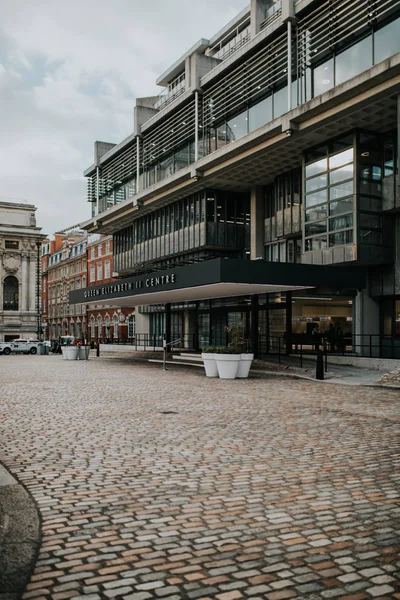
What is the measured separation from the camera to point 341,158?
26234 mm

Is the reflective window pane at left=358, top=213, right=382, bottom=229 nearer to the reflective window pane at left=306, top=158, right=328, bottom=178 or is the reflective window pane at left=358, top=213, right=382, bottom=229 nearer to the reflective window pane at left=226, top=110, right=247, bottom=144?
the reflective window pane at left=306, top=158, right=328, bottom=178

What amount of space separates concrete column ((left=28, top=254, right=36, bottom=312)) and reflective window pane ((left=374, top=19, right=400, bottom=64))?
200 ft

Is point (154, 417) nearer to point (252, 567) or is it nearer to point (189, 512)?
point (189, 512)

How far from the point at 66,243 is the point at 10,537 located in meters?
87.0

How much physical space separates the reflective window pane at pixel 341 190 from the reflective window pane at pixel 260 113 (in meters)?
6.22

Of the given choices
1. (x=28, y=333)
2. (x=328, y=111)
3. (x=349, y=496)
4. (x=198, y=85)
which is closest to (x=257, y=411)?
(x=349, y=496)

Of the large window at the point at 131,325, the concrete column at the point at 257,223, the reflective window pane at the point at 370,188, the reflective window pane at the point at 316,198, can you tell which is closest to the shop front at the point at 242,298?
the concrete column at the point at 257,223

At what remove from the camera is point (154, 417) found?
11305 mm

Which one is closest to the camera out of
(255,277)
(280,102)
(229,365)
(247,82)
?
(229,365)

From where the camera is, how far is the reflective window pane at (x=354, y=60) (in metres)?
23.8

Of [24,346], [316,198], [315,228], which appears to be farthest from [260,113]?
[24,346]

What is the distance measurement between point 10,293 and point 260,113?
54.0m

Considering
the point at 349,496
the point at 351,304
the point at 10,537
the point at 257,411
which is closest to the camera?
the point at 10,537

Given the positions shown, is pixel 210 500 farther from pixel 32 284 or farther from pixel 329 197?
pixel 32 284
